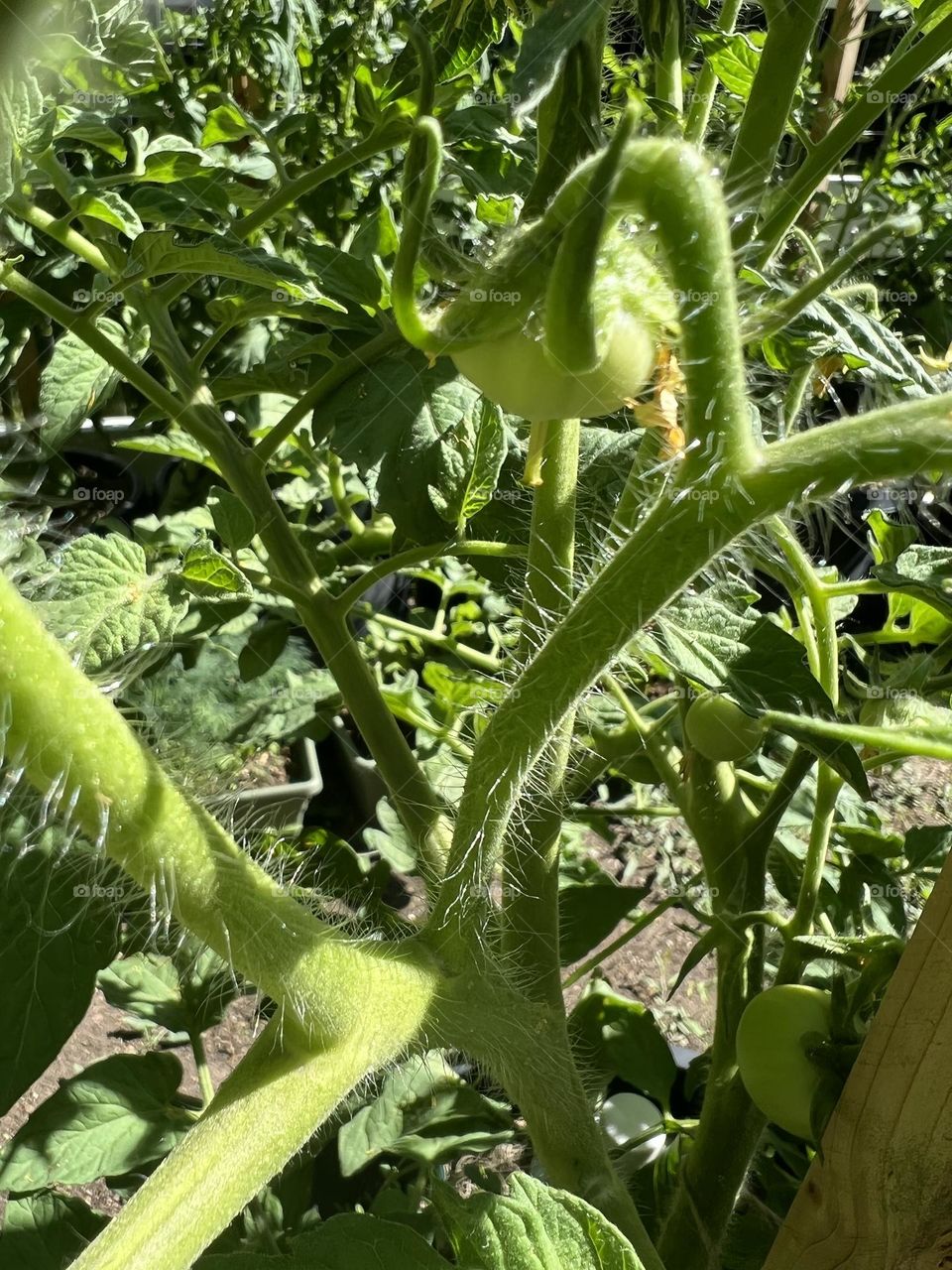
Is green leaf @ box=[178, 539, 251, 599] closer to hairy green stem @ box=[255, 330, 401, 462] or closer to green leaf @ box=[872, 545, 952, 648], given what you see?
hairy green stem @ box=[255, 330, 401, 462]

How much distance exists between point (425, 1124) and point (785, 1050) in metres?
0.37

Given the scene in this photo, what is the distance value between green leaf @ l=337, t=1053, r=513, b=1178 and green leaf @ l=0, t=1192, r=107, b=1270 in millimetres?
191

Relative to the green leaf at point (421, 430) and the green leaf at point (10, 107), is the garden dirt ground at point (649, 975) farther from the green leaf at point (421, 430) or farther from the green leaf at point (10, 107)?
the green leaf at point (10, 107)

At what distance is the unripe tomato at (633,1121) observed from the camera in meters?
0.94

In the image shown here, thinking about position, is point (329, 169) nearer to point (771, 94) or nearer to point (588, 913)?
point (771, 94)

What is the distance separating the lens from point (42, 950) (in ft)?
1.78

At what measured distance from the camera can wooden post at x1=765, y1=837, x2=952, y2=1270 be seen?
429 mm

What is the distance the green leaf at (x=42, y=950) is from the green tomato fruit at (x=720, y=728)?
34 cm

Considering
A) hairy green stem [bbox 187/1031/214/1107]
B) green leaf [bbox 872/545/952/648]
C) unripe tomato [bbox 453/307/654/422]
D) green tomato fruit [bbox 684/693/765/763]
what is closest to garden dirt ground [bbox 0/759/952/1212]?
hairy green stem [bbox 187/1031/214/1107]

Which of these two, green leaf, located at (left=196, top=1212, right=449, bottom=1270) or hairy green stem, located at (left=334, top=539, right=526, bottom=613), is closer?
green leaf, located at (left=196, top=1212, right=449, bottom=1270)

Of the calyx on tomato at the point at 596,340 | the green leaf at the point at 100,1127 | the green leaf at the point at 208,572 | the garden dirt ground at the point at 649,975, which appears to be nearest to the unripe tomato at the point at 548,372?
the calyx on tomato at the point at 596,340

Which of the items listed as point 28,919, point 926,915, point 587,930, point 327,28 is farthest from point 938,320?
point 28,919

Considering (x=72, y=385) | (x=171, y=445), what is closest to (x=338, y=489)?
(x=171, y=445)

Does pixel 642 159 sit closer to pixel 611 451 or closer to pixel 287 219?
pixel 611 451
